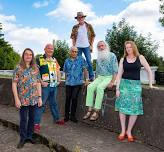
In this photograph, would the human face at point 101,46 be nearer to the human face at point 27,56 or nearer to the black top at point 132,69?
the black top at point 132,69

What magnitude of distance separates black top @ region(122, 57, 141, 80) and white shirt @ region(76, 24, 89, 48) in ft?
7.89

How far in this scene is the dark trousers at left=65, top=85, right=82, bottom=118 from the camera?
8.02 meters

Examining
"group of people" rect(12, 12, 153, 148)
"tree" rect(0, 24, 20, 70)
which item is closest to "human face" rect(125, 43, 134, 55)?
"group of people" rect(12, 12, 153, 148)

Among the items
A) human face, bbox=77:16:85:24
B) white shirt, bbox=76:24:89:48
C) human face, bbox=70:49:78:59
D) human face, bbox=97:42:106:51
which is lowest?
human face, bbox=70:49:78:59

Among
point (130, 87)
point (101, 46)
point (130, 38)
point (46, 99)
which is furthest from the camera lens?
point (130, 38)

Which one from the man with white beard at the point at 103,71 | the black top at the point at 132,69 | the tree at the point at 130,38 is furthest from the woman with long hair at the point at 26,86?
the tree at the point at 130,38

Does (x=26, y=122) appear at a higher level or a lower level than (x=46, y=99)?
lower

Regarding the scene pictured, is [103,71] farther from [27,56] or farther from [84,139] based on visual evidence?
[27,56]

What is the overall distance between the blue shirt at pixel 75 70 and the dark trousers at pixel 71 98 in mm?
127

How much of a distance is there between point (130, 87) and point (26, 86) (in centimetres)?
178

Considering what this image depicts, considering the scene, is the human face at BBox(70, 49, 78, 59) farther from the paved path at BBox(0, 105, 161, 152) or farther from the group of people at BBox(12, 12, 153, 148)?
the paved path at BBox(0, 105, 161, 152)

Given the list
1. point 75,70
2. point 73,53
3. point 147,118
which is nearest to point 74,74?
A: point 75,70

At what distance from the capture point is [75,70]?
793cm

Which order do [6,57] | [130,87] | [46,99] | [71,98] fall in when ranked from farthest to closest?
[6,57]
[71,98]
[46,99]
[130,87]
